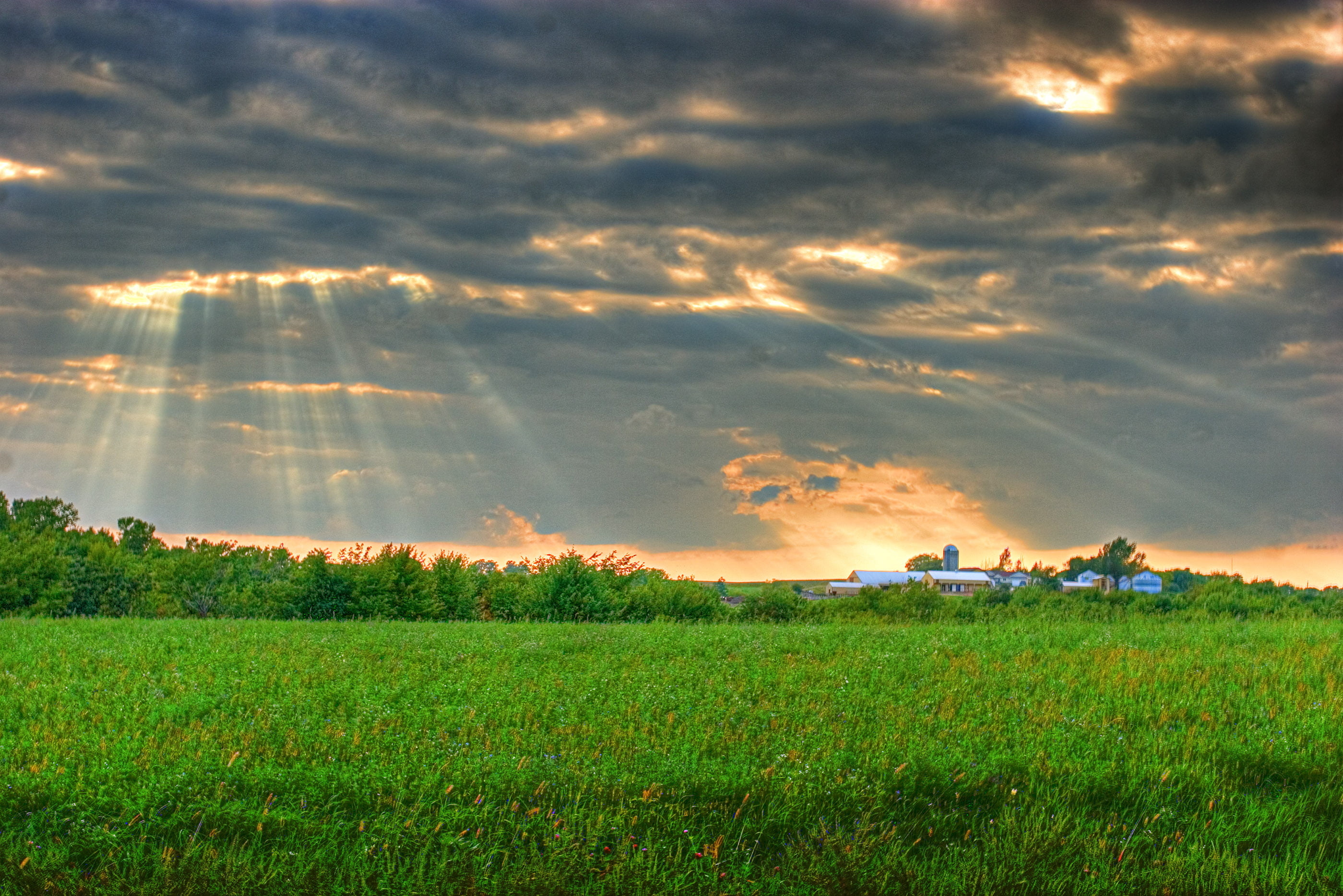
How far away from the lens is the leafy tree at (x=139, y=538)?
28703mm

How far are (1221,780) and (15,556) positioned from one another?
76.9 ft

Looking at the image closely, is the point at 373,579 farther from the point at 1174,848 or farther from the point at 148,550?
the point at 1174,848

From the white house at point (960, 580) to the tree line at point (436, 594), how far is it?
4.97 feet

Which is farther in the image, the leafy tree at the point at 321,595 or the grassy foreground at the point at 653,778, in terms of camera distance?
the leafy tree at the point at 321,595

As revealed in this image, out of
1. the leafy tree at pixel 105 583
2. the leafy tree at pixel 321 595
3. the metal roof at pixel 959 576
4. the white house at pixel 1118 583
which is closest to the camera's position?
the leafy tree at pixel 321 595

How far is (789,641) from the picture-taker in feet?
53.4

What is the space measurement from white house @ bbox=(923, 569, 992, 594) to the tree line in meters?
1.51

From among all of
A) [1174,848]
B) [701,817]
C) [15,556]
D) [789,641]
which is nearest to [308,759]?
[701,817]

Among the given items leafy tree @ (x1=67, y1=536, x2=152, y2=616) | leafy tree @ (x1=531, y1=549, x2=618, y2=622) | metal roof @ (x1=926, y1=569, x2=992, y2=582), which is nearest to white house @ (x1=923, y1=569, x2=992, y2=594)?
metal roof @ (x1=926, y1=569, x2=992, y2=582)

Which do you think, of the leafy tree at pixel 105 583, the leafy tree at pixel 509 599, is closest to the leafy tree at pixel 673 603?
the leafy tree at pixel 509 599

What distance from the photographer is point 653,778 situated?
8.11 meters

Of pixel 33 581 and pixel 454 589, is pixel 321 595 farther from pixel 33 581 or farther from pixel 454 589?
pixel 33 581

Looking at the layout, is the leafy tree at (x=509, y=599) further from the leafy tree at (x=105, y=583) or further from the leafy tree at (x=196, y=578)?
the leafy tree at (x=105, y=583)

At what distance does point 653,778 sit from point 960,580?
3343 cm
